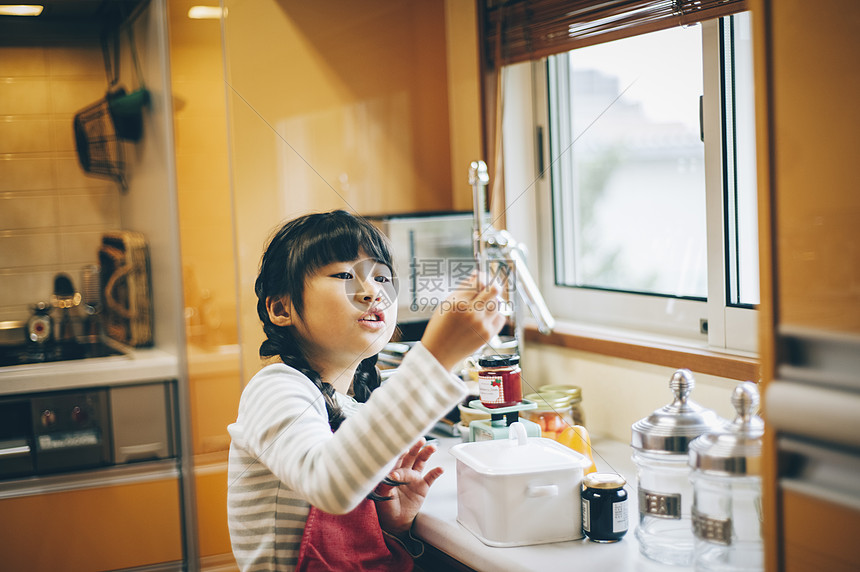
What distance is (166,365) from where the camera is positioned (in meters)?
2.01

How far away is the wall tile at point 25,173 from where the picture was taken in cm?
241

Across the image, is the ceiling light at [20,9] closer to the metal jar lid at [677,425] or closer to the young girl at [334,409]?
the young girl at [334,409]

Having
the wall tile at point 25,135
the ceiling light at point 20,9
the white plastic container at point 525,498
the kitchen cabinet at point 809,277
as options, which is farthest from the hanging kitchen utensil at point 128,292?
the kitchen cabinet at point 809,277

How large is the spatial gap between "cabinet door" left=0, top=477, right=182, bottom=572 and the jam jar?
1086mm

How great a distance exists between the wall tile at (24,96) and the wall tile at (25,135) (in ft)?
0.10

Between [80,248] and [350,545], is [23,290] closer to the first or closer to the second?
[80,248]

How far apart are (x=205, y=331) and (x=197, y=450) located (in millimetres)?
318

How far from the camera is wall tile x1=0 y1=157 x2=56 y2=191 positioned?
241 cm

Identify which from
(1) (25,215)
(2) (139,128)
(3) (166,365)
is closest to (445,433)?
(3) (166,365)

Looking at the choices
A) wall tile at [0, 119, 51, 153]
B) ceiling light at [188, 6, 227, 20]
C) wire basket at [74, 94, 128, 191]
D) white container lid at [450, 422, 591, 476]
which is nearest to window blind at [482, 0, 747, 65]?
ceiling light at [188, 6, 227, 20]

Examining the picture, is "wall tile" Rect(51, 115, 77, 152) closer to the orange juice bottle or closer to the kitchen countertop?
the kitchen countertop

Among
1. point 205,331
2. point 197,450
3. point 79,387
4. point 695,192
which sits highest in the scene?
point 695,192

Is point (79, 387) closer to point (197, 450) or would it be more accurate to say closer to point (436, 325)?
point (197, 450)

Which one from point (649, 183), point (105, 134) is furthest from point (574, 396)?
point (105, 134)
